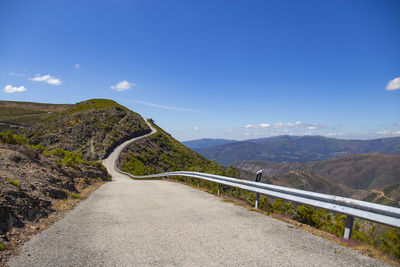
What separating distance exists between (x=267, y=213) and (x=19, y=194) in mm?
6925

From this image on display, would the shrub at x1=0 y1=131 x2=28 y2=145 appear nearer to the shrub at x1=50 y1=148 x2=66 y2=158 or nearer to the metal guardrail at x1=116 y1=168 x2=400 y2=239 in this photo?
the shrub at x1=50 y1=148 x2=66 y2=158

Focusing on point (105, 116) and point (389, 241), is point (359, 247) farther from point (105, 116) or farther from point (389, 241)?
point (105, 116)

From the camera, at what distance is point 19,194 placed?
6.45 metres

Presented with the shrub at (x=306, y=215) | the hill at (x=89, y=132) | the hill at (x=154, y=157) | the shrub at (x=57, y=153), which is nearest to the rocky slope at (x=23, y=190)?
the shrub at (x=306, y=215)

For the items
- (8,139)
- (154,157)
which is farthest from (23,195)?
(154,157)

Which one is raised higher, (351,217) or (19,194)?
(351,217)

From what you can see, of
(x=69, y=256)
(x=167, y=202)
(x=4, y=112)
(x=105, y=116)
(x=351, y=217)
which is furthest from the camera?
(x=4, y=112)

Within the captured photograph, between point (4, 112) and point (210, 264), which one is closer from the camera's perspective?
point (210, 264)

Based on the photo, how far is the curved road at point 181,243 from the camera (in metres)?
3.70

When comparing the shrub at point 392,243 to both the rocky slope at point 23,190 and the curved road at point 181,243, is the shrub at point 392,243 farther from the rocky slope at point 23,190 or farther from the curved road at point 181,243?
the rocky slope at point 23,190

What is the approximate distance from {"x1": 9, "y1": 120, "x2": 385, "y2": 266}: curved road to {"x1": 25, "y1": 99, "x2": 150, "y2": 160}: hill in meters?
53.8

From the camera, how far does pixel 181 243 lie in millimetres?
4383

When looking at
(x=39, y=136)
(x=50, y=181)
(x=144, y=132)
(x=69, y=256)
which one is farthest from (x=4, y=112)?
(x=69, y=256)

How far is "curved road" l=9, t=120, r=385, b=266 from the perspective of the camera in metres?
3.70
